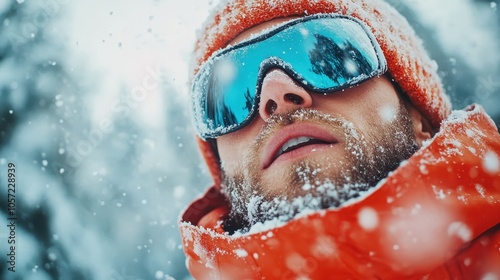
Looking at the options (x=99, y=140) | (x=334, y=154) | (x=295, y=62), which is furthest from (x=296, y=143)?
(x=99, y=140)

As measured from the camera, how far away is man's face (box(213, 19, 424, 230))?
119 cm

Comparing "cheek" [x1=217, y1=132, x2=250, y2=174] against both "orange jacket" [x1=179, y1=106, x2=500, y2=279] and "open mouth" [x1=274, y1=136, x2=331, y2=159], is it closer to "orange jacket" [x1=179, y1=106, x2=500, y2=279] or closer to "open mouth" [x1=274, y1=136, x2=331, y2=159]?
"open mouth" [x1=274, y1=136, x2=331, y2=159]

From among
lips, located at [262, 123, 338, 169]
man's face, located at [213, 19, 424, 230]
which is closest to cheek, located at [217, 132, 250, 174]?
man's face, located at [213, 19, 424, 230]

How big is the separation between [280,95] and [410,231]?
667 mm

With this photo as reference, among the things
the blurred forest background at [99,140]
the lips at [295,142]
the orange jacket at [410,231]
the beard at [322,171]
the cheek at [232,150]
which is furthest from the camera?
the blurred forest background at [99,140]

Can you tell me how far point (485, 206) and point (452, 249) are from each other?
17 cm

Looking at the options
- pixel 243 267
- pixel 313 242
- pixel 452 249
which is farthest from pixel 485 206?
pixel 243 267

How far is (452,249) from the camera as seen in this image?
0.96m

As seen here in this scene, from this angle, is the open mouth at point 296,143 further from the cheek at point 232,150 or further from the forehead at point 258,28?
the forehead at point 258,28

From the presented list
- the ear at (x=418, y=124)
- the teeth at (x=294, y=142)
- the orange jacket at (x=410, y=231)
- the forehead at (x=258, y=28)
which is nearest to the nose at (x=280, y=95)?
the teeth at (x=294, y=142)

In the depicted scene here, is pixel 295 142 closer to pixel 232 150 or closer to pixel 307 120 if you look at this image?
pixel 307 120

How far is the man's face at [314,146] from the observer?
3.90 ft

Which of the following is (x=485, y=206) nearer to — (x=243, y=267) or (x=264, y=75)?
(x=243, y=267)

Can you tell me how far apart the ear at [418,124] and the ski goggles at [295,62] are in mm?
307
